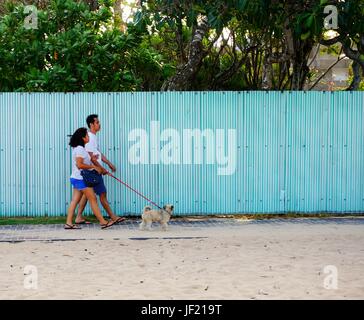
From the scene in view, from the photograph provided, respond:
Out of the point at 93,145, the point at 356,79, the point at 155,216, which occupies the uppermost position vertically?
the point at 356,79

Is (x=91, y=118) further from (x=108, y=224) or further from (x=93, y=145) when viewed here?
(x=108, y=224)

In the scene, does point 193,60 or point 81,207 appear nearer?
point 81,207

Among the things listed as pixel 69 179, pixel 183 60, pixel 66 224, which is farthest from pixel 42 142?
pixel 183 60

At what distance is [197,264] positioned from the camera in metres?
9.12

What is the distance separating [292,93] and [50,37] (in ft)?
15.2

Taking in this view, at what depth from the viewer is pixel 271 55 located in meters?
17.2

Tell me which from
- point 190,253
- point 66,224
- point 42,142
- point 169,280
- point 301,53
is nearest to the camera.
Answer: point 169,280

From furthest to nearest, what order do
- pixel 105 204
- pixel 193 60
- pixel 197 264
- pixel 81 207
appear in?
pixel 193 60 < pixel 81 207 < pixel 105 204 < pixel 197 264

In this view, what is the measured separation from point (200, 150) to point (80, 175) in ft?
6.83

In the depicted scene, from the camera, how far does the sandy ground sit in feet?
25.1

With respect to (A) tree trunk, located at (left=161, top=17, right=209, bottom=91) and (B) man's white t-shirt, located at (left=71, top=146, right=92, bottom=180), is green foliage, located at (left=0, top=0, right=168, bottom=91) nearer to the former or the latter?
(A) tree trunk, located at (left=161, top=17, right=209, bottom=91)

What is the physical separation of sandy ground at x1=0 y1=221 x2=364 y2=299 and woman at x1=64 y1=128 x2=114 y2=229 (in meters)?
0.46

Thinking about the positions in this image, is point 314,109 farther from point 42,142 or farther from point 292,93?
point 42,142

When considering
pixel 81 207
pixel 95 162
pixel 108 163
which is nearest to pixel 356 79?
pixel 108 163
